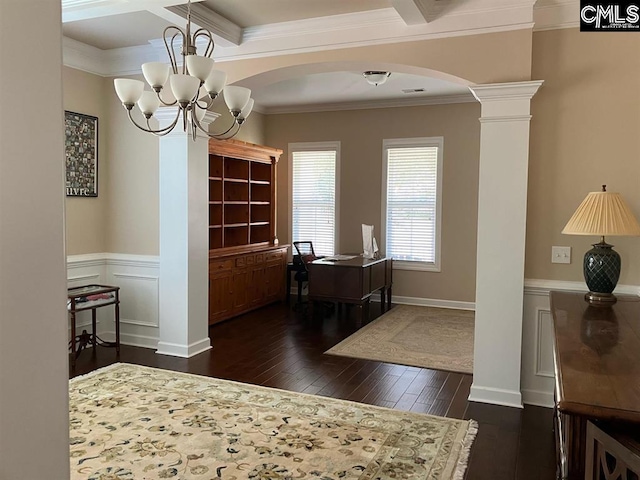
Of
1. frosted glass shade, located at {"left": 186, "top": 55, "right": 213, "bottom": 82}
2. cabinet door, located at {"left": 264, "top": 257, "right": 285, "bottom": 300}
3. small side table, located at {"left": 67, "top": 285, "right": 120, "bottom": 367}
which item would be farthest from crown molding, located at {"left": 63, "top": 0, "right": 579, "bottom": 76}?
cabinet door, located at {"left": 264, "top": 257, "right": 285, "bottom": 300}

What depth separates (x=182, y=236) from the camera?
483 cm

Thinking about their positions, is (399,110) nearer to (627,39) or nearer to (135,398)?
(627,39)

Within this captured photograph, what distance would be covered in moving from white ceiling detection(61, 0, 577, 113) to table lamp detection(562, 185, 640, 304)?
1.38 metres

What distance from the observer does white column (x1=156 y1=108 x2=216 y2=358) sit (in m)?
4.80

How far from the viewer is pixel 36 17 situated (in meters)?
0.67

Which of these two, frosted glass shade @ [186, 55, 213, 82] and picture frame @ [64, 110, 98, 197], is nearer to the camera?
frosted glass shade @ [186, 55, 213, 82]

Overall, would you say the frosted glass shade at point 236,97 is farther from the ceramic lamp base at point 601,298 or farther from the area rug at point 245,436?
the ceramic lamp base at point 601,298

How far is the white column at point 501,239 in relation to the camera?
3.66 meters

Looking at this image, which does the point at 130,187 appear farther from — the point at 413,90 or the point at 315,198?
the point at 413,90

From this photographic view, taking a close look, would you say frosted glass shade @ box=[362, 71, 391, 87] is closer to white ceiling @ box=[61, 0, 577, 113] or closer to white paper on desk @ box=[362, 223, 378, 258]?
white ceiling @ box=[61, 0, 577, 113]

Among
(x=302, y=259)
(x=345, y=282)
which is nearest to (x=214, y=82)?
(x=345, y=282)

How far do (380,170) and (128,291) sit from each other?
4.05 metres

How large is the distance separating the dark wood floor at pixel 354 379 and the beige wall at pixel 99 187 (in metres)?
1.10

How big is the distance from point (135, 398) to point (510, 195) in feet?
10.1
